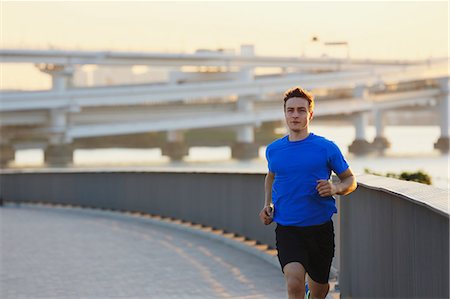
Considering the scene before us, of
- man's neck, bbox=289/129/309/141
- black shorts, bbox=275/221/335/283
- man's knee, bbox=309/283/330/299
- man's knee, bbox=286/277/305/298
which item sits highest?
man's neck, bbox=289/129/309/141

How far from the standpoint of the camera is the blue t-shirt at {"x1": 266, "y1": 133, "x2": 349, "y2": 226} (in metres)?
7.38

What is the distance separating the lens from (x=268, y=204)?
25.7ft

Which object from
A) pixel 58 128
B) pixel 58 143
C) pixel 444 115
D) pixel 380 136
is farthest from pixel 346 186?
pixel 380 136

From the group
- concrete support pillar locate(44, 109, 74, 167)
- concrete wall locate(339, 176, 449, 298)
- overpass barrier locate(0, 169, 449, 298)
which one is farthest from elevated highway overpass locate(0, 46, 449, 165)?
concrete wall locate(339, 176, 449, 298)

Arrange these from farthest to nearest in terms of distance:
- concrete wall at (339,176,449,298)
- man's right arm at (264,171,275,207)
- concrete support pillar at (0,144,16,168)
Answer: concrete support pillar at (0,144,16,168) < man's right arm at (264,171,275,207) < concrete wall at (339,176,449,298)

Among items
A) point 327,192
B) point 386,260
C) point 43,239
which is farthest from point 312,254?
point 43,239

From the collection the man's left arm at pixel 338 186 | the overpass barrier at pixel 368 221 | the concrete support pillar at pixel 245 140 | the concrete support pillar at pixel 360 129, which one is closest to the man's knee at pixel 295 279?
the man's left arm at pixel 338 186

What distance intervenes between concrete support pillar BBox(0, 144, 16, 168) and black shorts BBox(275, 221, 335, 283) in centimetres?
10177

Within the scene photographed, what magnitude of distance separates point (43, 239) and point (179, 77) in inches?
4376

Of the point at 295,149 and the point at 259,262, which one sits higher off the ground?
the point at 295,149

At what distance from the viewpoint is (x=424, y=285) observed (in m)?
7.09

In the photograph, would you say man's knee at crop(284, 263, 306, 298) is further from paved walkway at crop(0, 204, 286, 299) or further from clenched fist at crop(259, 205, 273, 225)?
paved walkway at crop(0, 204, 286, 299)

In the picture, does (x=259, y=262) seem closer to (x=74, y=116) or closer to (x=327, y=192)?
(x=327, y=192)

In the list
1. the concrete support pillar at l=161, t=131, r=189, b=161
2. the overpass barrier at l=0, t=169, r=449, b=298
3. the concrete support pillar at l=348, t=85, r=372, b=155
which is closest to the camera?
the overpass barrier at l=0, t=169, r=449, b=298
